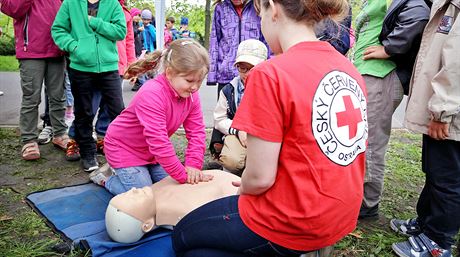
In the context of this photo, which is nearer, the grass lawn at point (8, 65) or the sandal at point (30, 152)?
the sandal at point (30, 152)

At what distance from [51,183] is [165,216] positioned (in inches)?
49.8

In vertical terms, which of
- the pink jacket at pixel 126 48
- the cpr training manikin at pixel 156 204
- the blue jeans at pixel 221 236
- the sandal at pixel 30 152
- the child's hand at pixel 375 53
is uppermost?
the child's hand at pixel 375 53

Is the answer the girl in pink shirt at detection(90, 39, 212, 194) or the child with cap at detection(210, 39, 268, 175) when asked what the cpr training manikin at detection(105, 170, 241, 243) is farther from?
the child with cap at detection(210, 39, 268, 175)

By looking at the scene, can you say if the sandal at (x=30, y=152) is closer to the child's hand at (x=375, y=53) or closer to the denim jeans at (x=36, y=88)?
the denim jeans at (x=36, y=88)

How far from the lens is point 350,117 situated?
1415 mm

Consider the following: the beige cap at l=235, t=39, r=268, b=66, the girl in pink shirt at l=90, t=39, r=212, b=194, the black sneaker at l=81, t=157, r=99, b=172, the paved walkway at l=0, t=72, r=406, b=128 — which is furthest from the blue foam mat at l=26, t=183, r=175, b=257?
the paved walkway at l=0, t=72, r=406, b=128

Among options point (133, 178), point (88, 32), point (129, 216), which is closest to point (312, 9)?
point (129, 216)

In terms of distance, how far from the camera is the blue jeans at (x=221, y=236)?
4.97 feet

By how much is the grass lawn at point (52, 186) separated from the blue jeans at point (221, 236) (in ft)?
2.68

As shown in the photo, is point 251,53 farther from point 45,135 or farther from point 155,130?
point 45,135

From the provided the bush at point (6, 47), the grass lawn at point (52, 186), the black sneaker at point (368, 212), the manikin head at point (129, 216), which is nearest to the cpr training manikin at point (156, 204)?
the manikin head at point (129, 216)

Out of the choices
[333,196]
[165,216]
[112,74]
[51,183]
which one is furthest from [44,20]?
[333,196]

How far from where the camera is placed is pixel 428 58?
222cm

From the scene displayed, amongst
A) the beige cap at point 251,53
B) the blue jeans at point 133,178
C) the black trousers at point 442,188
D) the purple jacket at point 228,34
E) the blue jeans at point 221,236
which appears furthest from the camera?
the purple jacket at point 228,34
